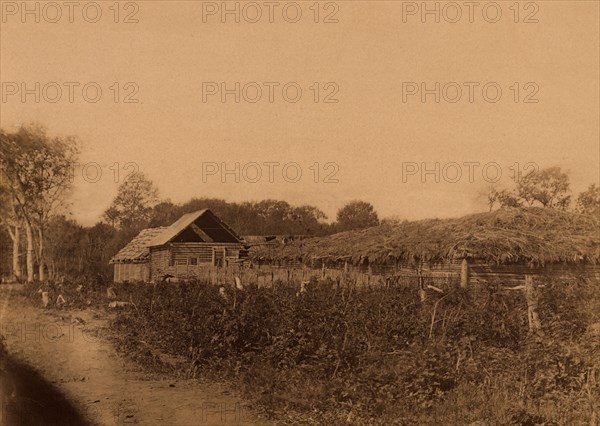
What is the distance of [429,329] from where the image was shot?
6.86 metres

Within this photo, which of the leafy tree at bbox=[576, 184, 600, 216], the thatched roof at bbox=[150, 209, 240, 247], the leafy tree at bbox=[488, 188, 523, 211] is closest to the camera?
the leafy tree at bbox=[576, 184, 600, 216]

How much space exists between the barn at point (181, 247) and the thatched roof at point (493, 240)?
12.3 feet

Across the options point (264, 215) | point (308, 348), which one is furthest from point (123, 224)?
point (264, 215)

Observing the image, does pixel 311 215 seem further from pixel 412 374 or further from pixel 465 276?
pixel 412 374

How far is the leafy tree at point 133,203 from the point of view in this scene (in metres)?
7.58

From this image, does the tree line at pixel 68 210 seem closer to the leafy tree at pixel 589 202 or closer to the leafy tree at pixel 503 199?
the leafy tree at pixel 503 199

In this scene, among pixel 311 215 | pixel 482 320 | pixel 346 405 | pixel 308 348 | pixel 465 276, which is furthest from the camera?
pixel 311 215

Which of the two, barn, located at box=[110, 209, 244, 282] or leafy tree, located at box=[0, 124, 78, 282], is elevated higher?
leafy tree, located at box=[0, 124, 78, 282]

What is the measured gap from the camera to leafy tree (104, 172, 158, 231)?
7578 millimetres

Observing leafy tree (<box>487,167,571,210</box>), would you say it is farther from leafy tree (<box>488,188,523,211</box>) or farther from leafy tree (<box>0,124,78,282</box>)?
leafy tree (<box>0,124,78,282</box>)

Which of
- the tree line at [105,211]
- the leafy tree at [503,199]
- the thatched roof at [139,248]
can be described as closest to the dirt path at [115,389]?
the tree line at [105,211]

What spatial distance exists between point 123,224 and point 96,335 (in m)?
3.24

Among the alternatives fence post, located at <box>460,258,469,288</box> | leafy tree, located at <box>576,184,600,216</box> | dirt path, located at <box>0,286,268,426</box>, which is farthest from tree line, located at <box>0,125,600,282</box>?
fence post, located at <box>460,258,469,288</box>

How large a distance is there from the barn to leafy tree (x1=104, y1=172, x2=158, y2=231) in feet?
2.74
